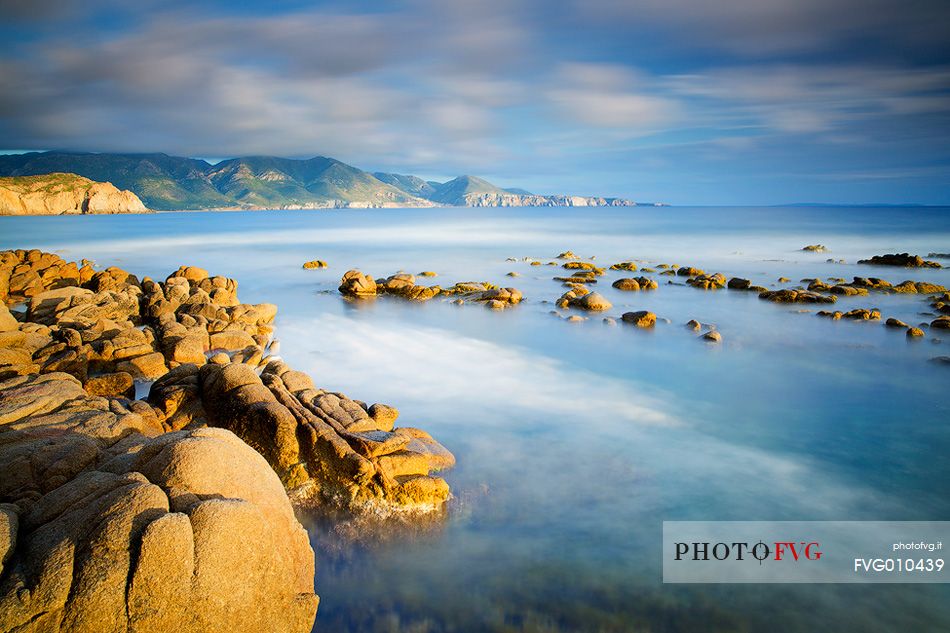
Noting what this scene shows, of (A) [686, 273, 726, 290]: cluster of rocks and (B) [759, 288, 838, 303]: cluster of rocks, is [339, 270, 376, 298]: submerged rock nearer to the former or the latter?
(A) [686, 273, 726, 290]: cluster of rocks

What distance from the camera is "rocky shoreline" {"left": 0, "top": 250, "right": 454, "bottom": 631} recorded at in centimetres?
449

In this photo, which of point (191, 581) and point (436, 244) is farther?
point (436, 244)

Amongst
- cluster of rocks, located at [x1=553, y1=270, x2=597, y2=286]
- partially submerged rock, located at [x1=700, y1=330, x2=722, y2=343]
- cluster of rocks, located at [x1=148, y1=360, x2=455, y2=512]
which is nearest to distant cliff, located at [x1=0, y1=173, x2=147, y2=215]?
cluster of rocks, located at [x1=553, y1=270, x2=597, y2=286]

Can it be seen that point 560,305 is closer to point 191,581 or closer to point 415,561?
point 415,561

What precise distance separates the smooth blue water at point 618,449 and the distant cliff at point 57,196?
166752 mm

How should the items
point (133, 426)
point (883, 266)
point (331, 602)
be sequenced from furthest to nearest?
1. point (883, 266)
2. point (133, 426)
3. point (331, 602)

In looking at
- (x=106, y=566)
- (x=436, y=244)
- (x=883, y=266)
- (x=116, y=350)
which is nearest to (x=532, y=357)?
(x=116, y=350)

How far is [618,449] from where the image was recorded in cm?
1116

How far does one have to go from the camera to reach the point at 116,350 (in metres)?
14.6

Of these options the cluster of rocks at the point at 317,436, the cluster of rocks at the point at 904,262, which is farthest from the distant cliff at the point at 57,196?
the cluster of rocks at the point at 904,262

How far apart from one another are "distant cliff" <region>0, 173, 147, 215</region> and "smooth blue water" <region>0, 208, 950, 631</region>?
16675cm

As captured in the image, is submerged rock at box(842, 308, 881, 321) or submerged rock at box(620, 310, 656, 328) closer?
submerged rock at box(620, 310, 656, 328)

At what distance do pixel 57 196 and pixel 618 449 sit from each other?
195 metres

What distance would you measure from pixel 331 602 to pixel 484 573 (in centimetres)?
190
